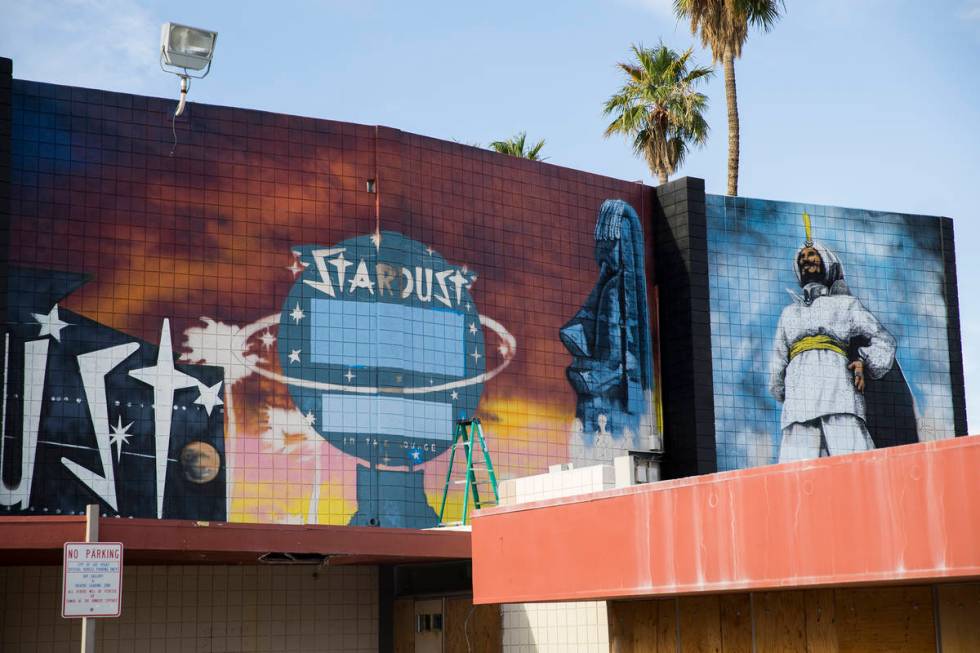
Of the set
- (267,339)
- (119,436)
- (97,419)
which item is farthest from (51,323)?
(267,339)

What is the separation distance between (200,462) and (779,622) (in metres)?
14.5

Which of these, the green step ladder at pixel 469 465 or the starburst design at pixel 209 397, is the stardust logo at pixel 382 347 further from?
the starburst design at pixel 209 397

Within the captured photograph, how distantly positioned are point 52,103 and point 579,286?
1274 centimetres

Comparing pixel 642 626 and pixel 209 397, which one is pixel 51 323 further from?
pixel 642 626

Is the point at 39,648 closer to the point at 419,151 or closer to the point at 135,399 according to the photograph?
the point at 135,399

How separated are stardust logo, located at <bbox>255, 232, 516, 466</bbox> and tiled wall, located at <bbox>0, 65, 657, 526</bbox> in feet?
0.15

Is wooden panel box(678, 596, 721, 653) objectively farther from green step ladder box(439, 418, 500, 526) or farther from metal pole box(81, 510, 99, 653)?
metal pole box(81, 510, 99, 653)

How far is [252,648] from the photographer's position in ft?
77.8

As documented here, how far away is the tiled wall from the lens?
85.3ft

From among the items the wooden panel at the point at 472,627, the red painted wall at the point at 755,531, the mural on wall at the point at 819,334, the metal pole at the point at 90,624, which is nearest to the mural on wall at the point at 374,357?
the wooden panel at the point at 472,627

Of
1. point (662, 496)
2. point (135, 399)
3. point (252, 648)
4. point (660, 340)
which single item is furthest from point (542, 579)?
point (660, 340)

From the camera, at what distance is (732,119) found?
133ft

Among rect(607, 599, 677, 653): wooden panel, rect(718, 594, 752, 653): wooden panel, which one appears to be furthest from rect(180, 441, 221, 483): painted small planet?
rect(718, 594, 752, 653): wooden panel

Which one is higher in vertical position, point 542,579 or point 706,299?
point 706,299
